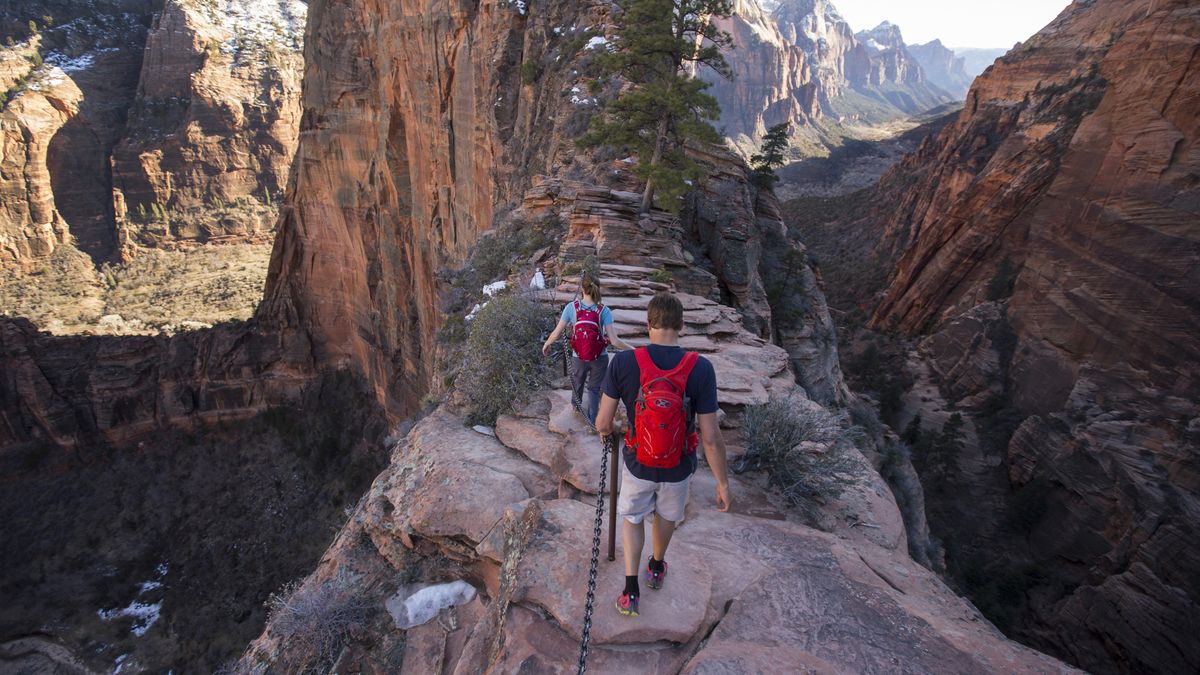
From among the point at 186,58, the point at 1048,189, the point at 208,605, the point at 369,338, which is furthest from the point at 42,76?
the point at 1048,189

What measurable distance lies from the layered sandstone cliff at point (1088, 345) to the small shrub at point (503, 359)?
17893mm

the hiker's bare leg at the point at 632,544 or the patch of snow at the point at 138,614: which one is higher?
the hiker's bare leg at the point at 632,544

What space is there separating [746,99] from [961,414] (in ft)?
486

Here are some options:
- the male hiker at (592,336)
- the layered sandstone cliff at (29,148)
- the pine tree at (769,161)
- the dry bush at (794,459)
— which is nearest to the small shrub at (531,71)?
the pine tree at (769,161)

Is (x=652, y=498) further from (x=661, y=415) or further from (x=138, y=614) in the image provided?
(x=138, y=614)

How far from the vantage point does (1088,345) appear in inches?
800

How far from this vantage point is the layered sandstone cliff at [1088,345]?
14.5 metres

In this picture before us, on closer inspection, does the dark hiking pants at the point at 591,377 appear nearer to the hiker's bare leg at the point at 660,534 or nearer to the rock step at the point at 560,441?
the rock step at the point at 560,441

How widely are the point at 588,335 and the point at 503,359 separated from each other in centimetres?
181

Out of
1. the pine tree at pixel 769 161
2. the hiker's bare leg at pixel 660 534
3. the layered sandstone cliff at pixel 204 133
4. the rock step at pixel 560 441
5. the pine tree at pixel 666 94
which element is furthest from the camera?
the layered sandstone cliff at pixel 204 133

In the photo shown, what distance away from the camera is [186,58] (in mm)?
61594

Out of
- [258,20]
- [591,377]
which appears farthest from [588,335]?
[258,20]

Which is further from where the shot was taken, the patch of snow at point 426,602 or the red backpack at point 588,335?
the red backpack at point 588,335

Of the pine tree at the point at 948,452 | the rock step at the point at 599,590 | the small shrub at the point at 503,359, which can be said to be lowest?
the pine tree at the point at 948,452
